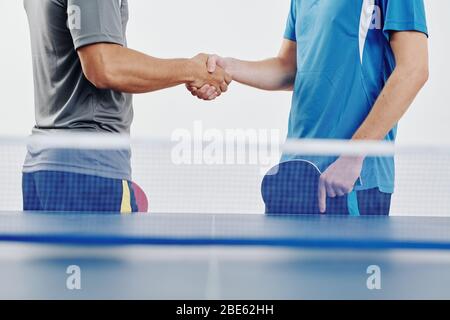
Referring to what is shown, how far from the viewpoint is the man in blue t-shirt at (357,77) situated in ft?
7.30

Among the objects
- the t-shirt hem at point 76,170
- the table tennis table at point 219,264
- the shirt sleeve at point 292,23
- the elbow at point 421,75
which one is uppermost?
the shirt sleeve at point 292,23

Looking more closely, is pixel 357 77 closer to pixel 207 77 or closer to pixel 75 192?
pixel 207 77

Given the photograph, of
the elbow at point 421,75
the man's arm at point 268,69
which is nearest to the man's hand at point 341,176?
the elbow at point 421,75

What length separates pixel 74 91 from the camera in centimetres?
214

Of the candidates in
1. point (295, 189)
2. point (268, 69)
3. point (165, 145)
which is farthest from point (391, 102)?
point (165, 145)

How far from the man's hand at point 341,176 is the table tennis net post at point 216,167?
0.03 m

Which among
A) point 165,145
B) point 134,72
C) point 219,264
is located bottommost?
point 219,264

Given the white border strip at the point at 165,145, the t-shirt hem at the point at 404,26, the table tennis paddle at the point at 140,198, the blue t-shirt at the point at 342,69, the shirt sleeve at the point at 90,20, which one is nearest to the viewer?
the white border strip at the point at 165,145

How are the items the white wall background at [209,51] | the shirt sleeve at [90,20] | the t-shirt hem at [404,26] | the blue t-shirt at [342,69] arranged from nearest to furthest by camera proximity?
the shirt sleeve at [90,20] → the t-shirt hem at [404,26] → the blue t-shirt at [342,69] → the white wall background at [209,51]

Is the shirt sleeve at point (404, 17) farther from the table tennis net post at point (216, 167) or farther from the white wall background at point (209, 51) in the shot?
the white wall background at point (209, 51)

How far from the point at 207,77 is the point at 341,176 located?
706 mm

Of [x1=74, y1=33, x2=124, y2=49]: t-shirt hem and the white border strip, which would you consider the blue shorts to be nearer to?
the white border strip

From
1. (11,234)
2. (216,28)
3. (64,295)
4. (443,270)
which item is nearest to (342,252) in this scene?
(443,270)
